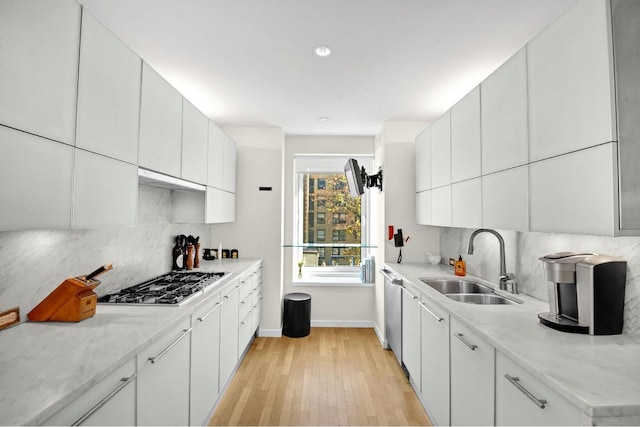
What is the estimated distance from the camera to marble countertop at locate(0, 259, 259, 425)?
2.89 ft

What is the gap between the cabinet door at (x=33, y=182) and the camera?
1079 mm

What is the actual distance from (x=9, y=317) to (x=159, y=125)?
49.8 inches

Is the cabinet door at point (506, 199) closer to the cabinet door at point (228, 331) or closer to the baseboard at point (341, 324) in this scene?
the cabinet door at point (228, 331)

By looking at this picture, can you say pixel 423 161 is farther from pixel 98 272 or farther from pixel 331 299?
pixel 98 272

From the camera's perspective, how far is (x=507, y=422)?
4.32 feet

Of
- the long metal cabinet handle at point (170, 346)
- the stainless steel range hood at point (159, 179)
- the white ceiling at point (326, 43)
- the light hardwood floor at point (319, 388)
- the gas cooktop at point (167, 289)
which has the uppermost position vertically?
the white ceiling at point (326, 43)

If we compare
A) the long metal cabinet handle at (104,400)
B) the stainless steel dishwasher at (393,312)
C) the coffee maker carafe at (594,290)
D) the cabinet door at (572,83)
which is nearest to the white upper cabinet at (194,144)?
the long metal cabinet handle at (104,400)

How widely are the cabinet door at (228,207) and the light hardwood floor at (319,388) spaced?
1524mm

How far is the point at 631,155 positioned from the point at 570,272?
0.54 metres

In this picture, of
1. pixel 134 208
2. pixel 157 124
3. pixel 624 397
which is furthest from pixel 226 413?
pixel 624 397

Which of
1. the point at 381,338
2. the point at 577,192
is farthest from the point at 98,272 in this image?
the point at 381,338

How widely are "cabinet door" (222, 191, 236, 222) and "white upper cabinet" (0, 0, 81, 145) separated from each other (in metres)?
2.22

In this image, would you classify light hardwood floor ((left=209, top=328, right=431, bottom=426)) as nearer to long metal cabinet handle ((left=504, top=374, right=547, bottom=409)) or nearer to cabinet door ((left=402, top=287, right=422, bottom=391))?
cabinet door ((left=402, top=287, right=422, bottom=391))

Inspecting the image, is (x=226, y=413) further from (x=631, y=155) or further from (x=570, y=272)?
(x=631, y=155)
